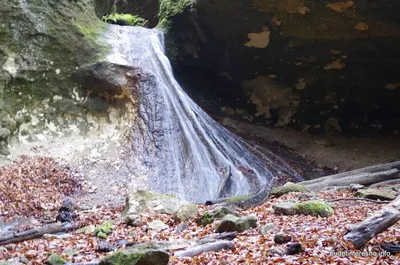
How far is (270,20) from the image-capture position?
1242cm

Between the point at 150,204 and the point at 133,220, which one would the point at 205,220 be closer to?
the point at 133,220

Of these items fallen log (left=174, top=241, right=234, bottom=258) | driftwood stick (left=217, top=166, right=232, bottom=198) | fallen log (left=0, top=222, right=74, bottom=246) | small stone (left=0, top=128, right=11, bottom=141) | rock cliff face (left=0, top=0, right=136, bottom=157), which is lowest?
driftwood stick (left=217, top=166, right=232, bottom=198)

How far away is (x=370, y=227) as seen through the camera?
3609 mm

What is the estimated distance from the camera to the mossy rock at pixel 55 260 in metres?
4.32

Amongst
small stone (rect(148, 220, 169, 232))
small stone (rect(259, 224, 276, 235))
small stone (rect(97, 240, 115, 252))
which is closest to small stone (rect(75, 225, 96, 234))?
small stone (rect(148, 220, 169, 232))

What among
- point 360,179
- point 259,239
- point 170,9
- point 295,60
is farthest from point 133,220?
point 170,9

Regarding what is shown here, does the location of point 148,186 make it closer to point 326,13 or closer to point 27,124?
point 27,124

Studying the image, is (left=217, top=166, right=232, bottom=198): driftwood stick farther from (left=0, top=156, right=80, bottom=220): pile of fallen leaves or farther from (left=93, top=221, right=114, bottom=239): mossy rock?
(left=93, top=221, right=114, bottom=239): mossy rock

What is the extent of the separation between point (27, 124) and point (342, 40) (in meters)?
9.14

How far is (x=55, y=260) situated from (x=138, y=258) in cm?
143

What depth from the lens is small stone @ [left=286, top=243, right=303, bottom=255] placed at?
381 centimetres

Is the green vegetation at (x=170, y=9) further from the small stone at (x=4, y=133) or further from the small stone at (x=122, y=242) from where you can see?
the small stone at (x=122, y=242)

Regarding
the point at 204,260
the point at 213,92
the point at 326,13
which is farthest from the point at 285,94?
the point at 204,260

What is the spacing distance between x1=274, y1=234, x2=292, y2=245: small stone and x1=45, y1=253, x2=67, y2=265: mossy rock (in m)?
2.28
